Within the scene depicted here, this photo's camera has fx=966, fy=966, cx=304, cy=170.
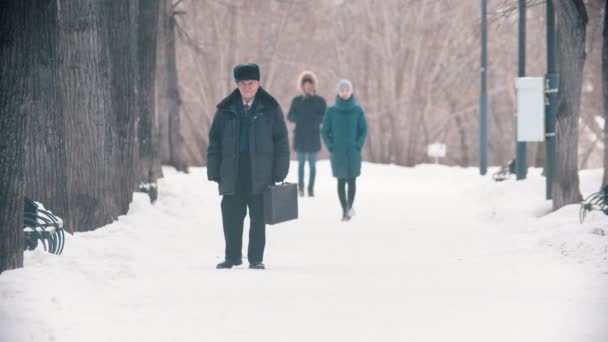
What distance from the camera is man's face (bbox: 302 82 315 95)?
16.7 meters

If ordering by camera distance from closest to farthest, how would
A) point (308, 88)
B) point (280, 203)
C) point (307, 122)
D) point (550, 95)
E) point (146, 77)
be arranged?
point (280, 203) < point (146, 77) < point (550, 95) < point (308, 88) < point (307, 122)

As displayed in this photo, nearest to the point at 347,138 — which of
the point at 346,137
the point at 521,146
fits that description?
the point at 346,137

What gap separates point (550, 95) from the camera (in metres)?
14.3

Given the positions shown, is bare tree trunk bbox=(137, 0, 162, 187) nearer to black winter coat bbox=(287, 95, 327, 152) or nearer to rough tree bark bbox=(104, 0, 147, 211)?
rough tree bark bbox=(104, 0, 147, 211)

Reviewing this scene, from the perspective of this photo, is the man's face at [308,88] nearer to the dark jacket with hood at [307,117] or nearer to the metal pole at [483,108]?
the dark jacket with hood at [307,117]

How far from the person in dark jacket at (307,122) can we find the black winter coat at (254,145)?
7.87 meters

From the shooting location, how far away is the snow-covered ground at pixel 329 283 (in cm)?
603

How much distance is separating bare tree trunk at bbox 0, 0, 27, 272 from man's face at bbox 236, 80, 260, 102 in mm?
2123

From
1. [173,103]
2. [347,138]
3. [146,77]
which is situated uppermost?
[146,77]

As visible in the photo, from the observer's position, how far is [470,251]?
10.5m

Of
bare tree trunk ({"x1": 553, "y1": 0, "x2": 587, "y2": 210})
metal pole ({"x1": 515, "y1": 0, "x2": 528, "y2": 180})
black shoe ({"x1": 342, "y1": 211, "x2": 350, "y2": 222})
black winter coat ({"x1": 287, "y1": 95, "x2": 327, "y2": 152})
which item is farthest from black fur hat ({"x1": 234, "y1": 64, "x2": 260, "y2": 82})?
metal pole ({"x1": 515, "y1": 0, "x2": 528, "y2": 180})

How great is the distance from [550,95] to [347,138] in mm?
3233

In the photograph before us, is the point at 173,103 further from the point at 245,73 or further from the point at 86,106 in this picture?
the point at 245,73

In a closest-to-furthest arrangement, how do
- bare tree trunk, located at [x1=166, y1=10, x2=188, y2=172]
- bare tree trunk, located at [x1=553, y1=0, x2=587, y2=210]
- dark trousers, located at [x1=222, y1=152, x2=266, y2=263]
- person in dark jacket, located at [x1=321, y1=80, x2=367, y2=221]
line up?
1. dark trousers, located at [x1=222, y1=152, x2=266, y2=263]
2. bare tree trunk, located at [x1=553, y1=0, x2=587, y2=210]
3. person in dark jacket, located at [x1=321, y1=80, x2=367, y2=221]
4. bare tree trunk, located at [x1=166, y1=10, x2=188, y2=172]
